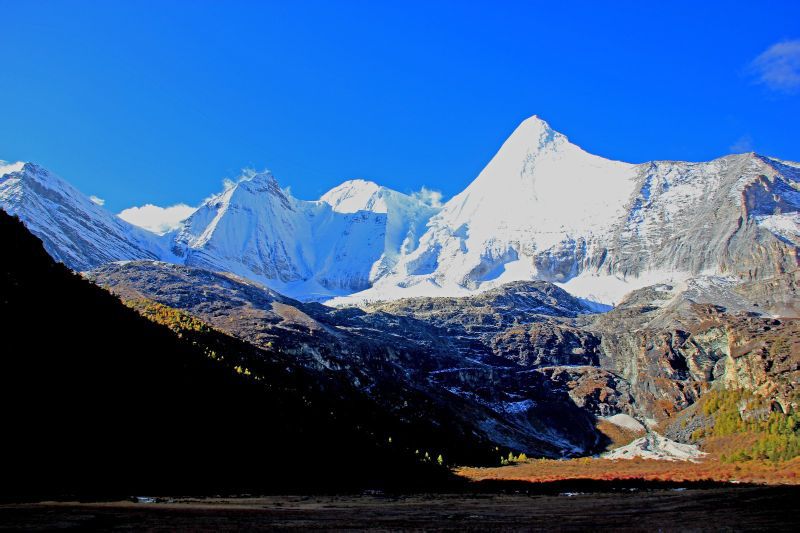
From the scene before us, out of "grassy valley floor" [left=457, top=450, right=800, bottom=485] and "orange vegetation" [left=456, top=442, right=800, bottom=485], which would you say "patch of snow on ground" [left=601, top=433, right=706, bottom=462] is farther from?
"grassy valley floor" [left=457, top=450, right=800, bottom=485]

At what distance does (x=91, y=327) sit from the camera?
1838 inches

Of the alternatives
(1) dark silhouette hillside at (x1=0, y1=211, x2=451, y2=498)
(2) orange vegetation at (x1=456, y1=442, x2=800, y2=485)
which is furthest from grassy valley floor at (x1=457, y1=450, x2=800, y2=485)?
(1) dark silhouette hillside at (x1=0, y1=211, x2=451, y2=498)

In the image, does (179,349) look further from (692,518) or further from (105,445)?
(692,518)

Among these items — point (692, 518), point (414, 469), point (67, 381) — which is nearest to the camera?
point (692, 518)

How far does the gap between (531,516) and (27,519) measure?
61.5ft

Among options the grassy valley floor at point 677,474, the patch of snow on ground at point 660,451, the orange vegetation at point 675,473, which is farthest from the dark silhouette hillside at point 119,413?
the patch of snow on ground at point 660,451

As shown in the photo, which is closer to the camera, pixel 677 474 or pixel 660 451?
pixel 677 474

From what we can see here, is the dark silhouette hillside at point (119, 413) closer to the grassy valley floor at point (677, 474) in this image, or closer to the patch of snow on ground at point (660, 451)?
the grassy valley floor at point (677, 474)

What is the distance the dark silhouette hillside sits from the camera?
3125cm

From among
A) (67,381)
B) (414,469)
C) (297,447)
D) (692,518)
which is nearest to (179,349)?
(297,447)

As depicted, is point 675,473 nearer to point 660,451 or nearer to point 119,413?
point 119,413

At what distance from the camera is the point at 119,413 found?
38.1m

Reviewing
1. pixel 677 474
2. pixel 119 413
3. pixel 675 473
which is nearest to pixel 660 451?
pixel 675 473

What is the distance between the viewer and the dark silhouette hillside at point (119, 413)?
31250 mm
